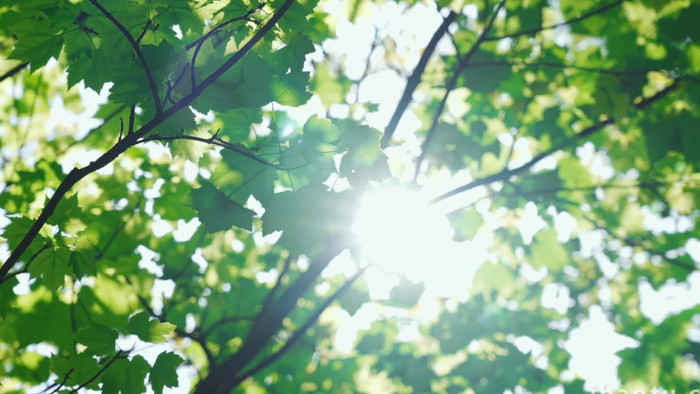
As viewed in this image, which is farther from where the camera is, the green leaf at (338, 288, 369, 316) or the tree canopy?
the green leaf at (338, 288, 369, 316)

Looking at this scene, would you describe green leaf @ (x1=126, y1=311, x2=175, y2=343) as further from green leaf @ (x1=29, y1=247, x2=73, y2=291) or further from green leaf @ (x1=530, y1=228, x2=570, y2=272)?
green leaf @ (x1=530, y1=228, x2=570, y2=272)

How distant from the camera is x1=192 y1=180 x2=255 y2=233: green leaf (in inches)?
58.2

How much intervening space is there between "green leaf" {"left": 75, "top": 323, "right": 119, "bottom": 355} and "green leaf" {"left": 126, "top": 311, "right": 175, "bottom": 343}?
0.30 feet

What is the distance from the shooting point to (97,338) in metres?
1.56

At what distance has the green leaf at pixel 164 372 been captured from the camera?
157cm

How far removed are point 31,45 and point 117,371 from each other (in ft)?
4.06

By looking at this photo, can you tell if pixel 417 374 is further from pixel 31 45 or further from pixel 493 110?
pixel 31 45

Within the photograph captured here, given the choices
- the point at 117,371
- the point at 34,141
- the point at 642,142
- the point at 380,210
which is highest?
the point at 34,141

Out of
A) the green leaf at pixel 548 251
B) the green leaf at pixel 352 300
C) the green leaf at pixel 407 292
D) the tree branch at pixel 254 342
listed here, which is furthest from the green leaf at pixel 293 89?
the green leaf at pixel 548 251

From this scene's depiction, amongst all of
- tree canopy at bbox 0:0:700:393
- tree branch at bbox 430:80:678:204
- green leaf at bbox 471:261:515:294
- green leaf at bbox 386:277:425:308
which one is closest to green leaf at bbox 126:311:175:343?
tree canopy at bbox 0:0:700:393

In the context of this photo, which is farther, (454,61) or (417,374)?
(417,374)

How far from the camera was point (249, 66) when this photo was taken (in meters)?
1.36

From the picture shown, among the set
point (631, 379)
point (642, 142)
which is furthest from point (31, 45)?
point (631, 379)

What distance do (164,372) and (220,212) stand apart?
2.18 feet
